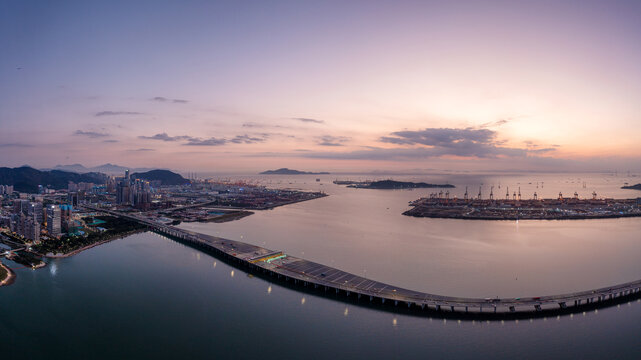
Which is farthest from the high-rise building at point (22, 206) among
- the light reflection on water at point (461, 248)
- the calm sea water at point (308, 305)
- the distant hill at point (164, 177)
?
the distant hill at point (164, 177)

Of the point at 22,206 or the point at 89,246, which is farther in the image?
the point at 22,206

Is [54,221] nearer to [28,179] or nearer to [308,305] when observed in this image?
[308,305]

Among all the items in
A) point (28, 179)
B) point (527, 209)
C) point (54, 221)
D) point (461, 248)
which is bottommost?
point (461, 248)

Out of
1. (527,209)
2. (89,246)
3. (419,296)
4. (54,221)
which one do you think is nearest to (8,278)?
(89,246)

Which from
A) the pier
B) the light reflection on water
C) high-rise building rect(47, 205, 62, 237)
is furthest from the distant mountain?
the pier

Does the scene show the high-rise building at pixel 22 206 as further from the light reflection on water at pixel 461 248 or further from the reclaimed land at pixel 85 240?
the light reflection on water at pixel 461 248

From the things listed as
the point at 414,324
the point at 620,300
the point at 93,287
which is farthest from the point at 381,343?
the point at 93,287
